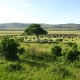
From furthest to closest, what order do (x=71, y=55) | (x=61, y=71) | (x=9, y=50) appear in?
(x=9, y=50) → (x=71, y=55) → (x=61, y=71)

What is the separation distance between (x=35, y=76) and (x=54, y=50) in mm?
12030

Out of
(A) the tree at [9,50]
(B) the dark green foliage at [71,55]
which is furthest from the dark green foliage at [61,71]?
(A) the tree at [9,50]

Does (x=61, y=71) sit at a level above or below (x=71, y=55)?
below

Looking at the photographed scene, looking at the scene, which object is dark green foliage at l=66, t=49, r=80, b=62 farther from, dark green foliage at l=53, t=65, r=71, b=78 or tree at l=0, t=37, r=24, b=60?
tree at l=0, t=37, r=24, b=60

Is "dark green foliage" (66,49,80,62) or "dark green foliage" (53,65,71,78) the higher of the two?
"dark green foliage" (66,49,80,62)

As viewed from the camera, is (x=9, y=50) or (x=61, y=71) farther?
(x=9, y=50)

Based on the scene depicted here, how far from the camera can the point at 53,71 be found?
19859 mm

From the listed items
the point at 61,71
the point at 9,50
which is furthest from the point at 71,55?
the point at 9,50

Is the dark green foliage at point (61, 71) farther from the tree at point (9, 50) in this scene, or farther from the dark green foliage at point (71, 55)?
the tree at point (9, 50)

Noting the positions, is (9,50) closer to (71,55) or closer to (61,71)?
(71,55)

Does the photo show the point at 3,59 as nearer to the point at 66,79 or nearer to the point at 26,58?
the point at 26,58

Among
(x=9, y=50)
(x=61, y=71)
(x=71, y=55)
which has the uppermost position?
(x=9, y=50)

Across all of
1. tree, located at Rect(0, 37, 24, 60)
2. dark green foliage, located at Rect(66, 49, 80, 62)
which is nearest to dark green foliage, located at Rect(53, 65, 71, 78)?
dark green foliage, located at Rect(66, 49, 80, 62)

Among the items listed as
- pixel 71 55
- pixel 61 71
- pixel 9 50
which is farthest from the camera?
pixel 9 50
